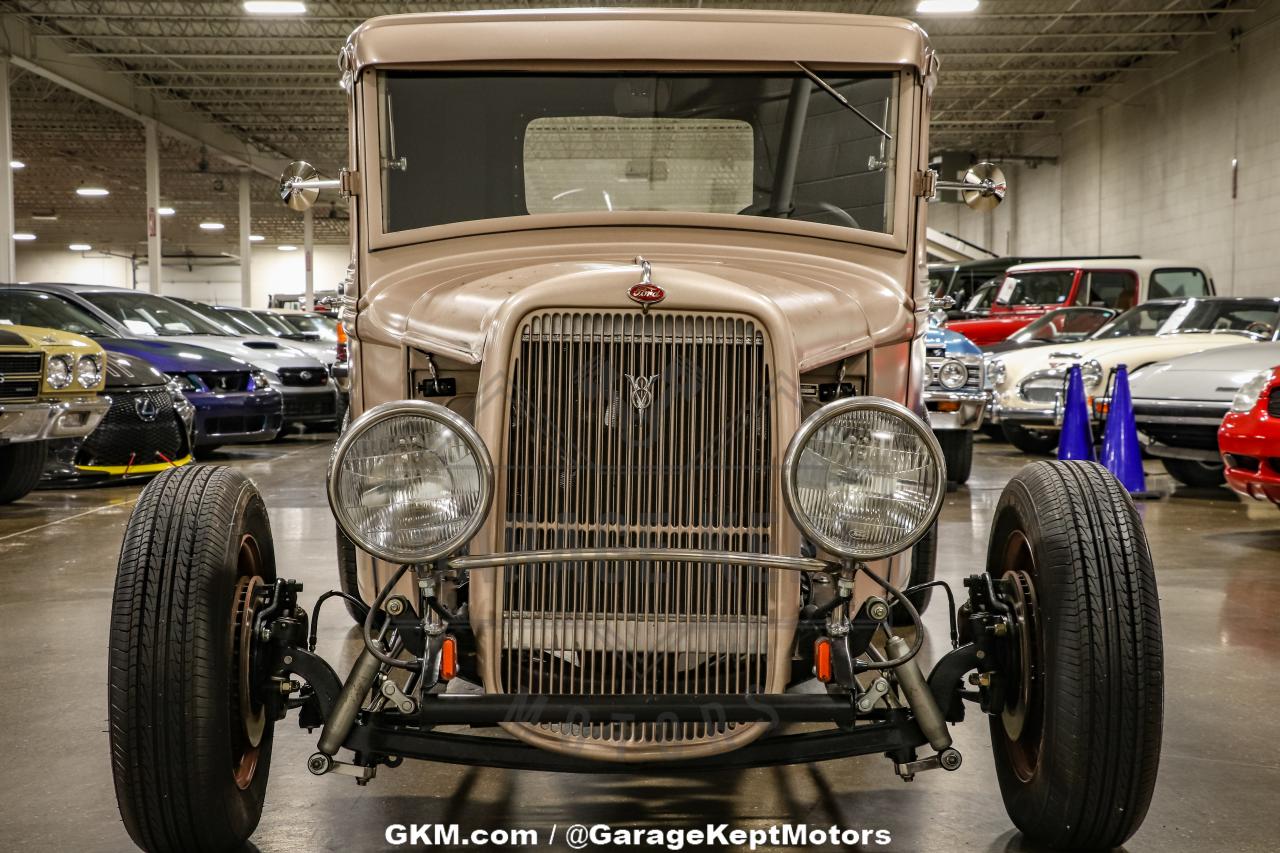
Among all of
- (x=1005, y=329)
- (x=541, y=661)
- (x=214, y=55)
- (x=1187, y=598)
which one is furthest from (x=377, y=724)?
(x=214, y=55)

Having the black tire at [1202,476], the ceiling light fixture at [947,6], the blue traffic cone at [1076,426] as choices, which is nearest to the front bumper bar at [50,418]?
the blue traffic cone at [1076,426]

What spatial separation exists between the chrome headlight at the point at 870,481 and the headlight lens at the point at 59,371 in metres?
6.19

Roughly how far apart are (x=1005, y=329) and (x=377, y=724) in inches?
552

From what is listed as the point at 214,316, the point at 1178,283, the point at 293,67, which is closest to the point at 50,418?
the point at 214,316

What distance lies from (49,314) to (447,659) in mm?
8809

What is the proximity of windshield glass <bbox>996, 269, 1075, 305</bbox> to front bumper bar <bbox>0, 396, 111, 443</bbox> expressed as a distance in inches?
451

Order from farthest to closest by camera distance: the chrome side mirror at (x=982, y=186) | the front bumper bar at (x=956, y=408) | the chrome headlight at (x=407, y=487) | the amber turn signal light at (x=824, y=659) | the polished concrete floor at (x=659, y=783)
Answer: the front bumper bar at (x=956, y=408), the chrome side mirror at (x=982, y=186), the polished concrete floor at (x=659, y=783), the amber turn signal light at (x=824, y=659), the chrome headlight at (x=407, y=487)

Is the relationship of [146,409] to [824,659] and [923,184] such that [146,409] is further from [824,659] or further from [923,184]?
[824,659]

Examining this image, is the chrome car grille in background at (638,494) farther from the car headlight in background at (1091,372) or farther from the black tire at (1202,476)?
the car headlight in background at (1091,372)

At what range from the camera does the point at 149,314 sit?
10.9 meters

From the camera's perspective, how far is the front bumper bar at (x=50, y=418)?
7.00 m

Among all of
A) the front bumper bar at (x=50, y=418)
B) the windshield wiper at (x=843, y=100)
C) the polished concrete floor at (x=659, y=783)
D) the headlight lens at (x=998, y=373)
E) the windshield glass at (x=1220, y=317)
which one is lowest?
the polished concrete floor at (x=659, y=783)

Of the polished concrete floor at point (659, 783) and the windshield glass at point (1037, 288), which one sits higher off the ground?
the windshield glass at point (1037, 288)

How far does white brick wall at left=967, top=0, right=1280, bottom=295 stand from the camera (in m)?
16.4
